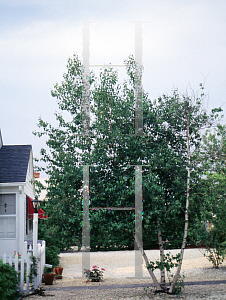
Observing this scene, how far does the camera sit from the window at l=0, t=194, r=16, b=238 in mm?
11250

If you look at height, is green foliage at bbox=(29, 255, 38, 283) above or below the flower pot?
above

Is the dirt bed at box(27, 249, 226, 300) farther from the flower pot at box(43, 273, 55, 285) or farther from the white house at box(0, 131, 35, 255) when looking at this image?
the white house at box(0, 131, 35, 255)

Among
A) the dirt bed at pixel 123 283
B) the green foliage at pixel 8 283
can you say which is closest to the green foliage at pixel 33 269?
the dirt bed at pixel 123 283

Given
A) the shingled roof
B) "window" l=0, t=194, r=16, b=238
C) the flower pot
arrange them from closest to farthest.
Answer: the flower pot → the shingled roof → "window" l=0, t=194, r=16, b=238

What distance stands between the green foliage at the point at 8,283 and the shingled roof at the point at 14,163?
4167mm

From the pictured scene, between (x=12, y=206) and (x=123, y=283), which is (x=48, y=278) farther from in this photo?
(x=12, y=206)

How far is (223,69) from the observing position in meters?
10.6

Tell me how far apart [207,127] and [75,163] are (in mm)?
3134

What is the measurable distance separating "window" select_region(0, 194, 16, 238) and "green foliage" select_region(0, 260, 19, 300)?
13.3ft

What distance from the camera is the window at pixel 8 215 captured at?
11250 mm

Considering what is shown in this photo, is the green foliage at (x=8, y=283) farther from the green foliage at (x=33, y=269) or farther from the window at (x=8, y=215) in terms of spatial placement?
the window at (x=8, y=215)

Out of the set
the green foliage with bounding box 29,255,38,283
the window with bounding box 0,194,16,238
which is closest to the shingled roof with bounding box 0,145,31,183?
the window with bounding box 0,194,16,238

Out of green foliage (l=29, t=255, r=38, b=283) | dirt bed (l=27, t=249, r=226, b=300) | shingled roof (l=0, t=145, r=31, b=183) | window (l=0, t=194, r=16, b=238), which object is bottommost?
dirt bed (l=27, t=249, r=226, b=300)

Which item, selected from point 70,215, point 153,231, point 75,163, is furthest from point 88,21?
point 153,231
